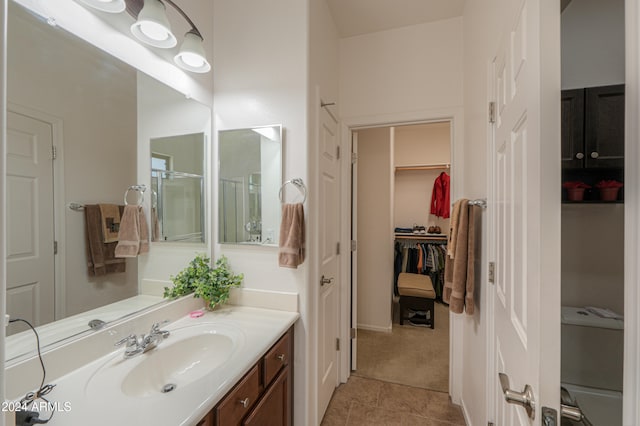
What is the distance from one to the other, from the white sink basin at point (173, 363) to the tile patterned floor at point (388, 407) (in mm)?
1096

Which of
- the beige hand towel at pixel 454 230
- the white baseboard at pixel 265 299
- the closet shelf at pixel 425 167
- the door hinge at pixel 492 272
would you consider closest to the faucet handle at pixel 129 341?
the white baseboard at pixel 265 299

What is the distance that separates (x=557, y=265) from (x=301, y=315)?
1245 millimetres

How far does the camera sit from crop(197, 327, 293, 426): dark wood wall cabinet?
3.04 feet

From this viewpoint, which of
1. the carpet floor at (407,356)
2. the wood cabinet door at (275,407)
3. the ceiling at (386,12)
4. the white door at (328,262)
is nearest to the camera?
the wood cabinet door at (275,407)

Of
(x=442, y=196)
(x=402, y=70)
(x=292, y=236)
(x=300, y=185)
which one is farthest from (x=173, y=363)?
(x=442, y=196)

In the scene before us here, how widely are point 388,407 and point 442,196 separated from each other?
3.07 m

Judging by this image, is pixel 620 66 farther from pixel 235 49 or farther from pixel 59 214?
pixel 59 214

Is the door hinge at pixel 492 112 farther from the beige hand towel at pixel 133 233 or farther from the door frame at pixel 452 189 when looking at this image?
the beige hand towel at pixel 133 233

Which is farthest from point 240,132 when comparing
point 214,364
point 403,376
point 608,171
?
point 403,376

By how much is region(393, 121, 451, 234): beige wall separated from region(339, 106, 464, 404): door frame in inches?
83.6

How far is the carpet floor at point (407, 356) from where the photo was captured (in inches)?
88.8

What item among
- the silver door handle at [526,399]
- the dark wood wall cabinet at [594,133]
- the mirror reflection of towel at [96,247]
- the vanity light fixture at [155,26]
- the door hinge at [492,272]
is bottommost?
the silver door handle at [526,399]

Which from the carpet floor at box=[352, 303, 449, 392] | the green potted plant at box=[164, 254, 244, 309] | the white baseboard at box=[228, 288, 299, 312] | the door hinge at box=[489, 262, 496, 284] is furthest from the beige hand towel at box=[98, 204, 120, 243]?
the carpet floor at box=[352, 303, 449, 392]

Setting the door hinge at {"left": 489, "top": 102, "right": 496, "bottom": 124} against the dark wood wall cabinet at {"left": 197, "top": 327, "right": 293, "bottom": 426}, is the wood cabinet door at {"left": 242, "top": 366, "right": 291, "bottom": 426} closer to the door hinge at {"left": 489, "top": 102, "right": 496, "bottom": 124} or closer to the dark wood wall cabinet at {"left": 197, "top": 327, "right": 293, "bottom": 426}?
the dark wood wall cabinet at {"left": 197, "top": 327, "right": 293, "bottom": 426}
